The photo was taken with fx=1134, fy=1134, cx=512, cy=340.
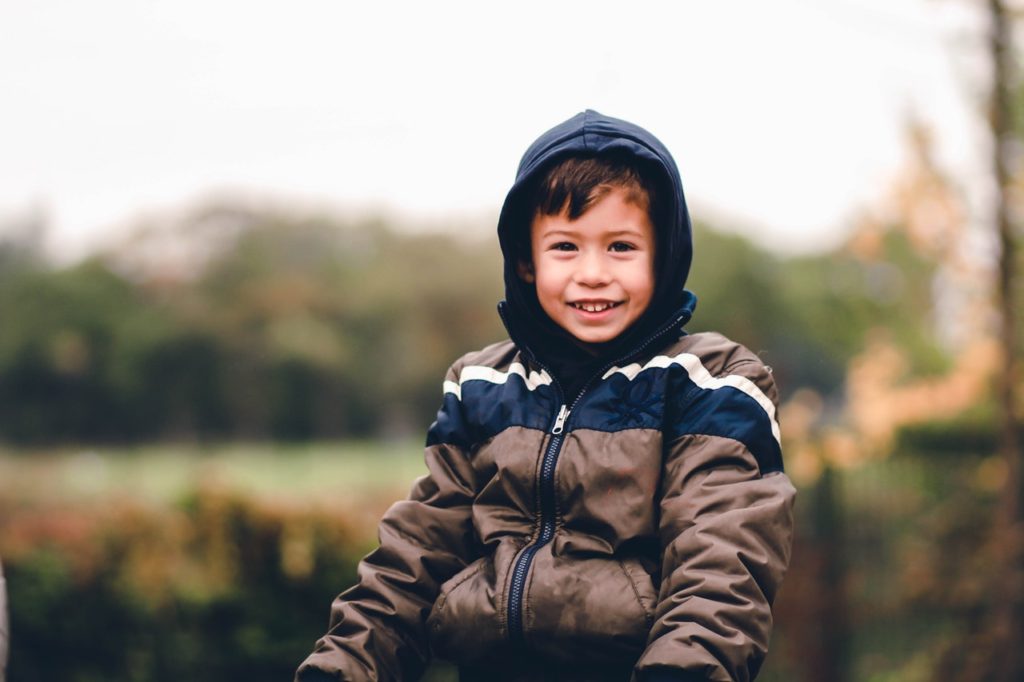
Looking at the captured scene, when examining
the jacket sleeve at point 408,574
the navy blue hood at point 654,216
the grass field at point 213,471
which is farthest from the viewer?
the grass field at point 213,471

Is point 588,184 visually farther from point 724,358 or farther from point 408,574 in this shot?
point 408,574

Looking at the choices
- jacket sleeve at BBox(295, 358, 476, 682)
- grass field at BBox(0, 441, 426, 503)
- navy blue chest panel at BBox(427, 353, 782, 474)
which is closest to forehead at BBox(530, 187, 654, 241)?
navy blue chest panel at BBox(427, 353, 782, 474)

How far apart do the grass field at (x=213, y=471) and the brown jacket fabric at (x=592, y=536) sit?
2970 millimetres

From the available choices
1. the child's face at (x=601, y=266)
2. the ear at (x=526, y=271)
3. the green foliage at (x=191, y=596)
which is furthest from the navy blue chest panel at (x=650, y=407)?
the green foliage at (x=191, y=596)

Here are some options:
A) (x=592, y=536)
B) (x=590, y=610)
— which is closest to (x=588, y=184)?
(x=592, y=536)

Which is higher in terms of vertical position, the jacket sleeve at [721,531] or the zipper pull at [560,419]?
the zipper pull at [560,419]

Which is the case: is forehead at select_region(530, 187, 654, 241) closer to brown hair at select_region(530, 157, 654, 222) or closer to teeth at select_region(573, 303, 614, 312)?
brown hair at select_region(530, 157, 654, 222)

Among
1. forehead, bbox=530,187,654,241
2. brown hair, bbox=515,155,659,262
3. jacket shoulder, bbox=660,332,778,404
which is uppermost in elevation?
brown hair, bbox=515,155,659,262

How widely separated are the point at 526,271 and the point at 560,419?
38cm

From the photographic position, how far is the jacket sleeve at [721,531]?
5.77 feet

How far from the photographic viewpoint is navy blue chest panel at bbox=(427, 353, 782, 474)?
6.57 ft

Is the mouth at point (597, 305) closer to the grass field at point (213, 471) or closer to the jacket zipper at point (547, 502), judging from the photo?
the jacket zipper at point (547, 502)

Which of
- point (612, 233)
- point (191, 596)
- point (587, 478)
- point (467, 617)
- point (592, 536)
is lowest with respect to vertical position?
point (191, 596)

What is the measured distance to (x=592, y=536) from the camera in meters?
2.02
